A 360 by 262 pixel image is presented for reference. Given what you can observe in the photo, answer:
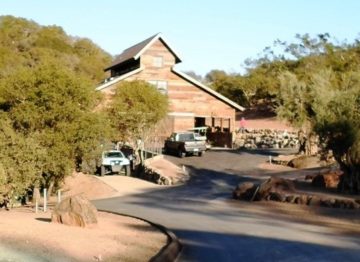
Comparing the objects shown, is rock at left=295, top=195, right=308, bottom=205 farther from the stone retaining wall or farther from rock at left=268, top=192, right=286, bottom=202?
the stone retaining wall

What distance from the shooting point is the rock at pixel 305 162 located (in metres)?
39.3

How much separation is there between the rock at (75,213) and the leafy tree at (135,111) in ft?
84.7

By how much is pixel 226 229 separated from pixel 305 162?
24.3 metres

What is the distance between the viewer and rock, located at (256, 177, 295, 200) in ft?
76.9

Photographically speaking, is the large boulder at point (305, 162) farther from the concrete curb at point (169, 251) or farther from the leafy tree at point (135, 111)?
the concrete curb at point (169, 251)

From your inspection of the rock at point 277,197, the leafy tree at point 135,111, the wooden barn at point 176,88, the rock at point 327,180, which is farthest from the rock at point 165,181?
the wooden barn at point 176,88

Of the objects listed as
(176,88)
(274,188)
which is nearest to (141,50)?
(176,88)

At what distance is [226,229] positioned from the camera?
53.3 feet

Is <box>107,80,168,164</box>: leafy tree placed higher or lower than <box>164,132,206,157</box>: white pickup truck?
higher

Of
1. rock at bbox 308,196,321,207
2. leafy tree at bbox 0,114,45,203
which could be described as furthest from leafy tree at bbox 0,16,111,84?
rock at bbox 308,196,321,207

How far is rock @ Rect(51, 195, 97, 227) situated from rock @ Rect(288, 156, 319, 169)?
26.8 meters

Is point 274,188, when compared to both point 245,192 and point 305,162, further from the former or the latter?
point 305,162

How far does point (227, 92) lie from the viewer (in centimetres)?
9025

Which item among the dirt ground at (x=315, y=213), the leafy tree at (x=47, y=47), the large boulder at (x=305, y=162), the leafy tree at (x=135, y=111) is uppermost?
the leafy tree at (x=47, y=47)
